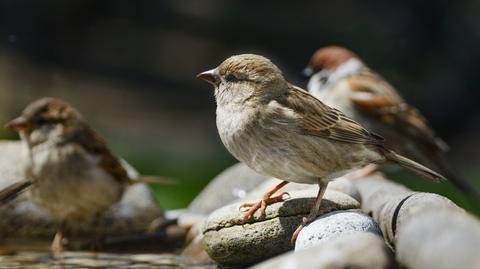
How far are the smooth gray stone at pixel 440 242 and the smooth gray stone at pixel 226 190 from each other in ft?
8.85

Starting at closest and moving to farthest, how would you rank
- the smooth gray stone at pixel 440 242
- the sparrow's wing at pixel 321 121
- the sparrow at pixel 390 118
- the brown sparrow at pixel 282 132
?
the smooth gray stone at pixel 440 242 < the brown sparrow at pixel 282 132 < the sparrow's wing at pixel 321 121 < the sparrow at pixel 390 118

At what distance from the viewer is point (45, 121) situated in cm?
487

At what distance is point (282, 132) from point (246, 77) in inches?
13.5

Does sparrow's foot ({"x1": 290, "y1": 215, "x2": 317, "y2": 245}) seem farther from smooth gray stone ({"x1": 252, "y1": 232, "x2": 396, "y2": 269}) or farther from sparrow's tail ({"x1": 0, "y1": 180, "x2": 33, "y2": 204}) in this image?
sparrow's tail ({"x1": 0, "y1": 180, "x2": 33, "y2": 204})

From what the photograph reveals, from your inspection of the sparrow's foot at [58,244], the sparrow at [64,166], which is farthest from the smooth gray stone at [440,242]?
the sparrow at [64,166]

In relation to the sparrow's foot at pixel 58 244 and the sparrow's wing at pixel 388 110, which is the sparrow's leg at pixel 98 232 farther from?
the sparrow's wing at pixel 388 110

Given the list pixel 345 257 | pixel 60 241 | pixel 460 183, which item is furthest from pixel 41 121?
pixel 345 257

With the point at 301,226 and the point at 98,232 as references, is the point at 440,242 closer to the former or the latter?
the point at 301,226

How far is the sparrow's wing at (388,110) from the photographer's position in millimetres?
5496

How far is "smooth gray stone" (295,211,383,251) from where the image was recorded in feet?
10.4

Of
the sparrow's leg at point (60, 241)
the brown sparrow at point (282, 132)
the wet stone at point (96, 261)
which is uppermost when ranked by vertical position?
the brown sparrow at point (282, 132)

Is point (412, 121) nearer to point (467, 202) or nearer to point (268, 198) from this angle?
point (467, 202)

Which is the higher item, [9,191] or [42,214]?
[9,191]

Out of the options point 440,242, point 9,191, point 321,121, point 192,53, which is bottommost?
point 192,53
